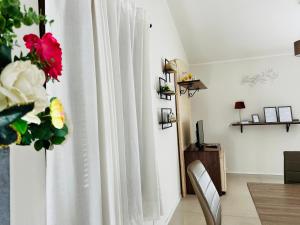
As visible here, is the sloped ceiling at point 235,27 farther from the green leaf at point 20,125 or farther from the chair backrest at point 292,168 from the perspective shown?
the green leaf at point 20,125

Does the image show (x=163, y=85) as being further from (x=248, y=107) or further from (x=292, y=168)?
(x=248, y=107)

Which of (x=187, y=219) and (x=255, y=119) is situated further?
(x=255, y=119)

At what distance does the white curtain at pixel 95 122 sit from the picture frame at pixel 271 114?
3.80 meters

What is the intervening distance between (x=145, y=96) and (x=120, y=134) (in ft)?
1.84

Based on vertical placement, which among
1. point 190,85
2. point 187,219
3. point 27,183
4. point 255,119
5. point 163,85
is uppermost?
point 190,85

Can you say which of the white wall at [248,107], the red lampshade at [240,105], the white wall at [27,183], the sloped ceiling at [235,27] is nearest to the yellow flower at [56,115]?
the white wall at [27,183]

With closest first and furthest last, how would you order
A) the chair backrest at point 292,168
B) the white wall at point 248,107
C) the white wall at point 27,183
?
the white wall at point 27,183, the chair backrest at point 292,168, the white wall at point 248,107

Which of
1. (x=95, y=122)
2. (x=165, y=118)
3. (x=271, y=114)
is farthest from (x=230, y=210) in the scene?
(x=95, y=122)

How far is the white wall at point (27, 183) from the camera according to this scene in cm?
87

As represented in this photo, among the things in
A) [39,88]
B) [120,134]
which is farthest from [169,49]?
[39,88]

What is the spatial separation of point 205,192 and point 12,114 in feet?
4.04

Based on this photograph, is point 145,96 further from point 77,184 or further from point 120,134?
point 77,184

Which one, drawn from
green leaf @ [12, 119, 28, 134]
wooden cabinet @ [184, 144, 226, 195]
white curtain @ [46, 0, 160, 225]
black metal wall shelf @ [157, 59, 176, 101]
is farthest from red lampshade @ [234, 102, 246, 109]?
green leaf @ [12, 119, 28, 134]

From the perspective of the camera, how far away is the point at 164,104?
3.00 m
